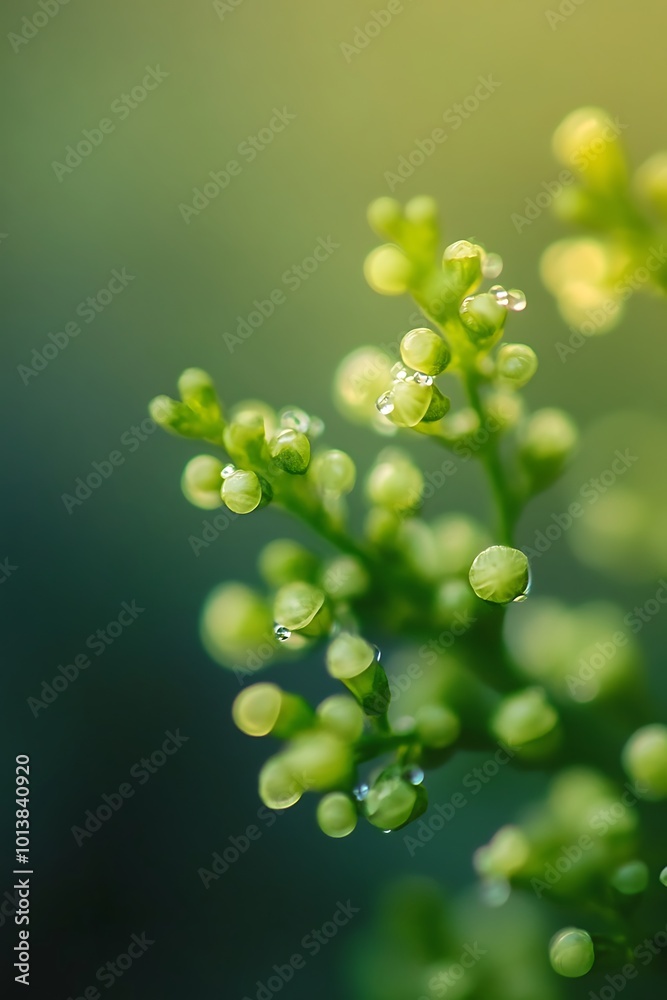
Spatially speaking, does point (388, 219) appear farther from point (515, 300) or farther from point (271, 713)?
point (271, 713)

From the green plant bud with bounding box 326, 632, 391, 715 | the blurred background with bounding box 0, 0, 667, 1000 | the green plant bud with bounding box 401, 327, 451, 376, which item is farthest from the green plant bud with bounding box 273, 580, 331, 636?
the blurred background with bounding box 0, 0, 667, 1000

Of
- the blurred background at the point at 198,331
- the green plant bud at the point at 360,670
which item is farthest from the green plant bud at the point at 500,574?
the blurred background at the point at 198,331

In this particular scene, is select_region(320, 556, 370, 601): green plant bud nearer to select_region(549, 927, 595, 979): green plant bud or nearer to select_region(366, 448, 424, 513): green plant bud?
select_region(366, 448, 424, 513): green plant bud

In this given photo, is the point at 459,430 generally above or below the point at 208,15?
below

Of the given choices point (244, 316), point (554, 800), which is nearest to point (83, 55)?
point (244, 316)

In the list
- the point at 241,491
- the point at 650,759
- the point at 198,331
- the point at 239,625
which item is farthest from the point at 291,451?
the point at 198,331

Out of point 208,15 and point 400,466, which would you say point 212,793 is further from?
point 208,15

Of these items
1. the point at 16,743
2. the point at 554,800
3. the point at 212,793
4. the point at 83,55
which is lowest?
the point at 16,743
